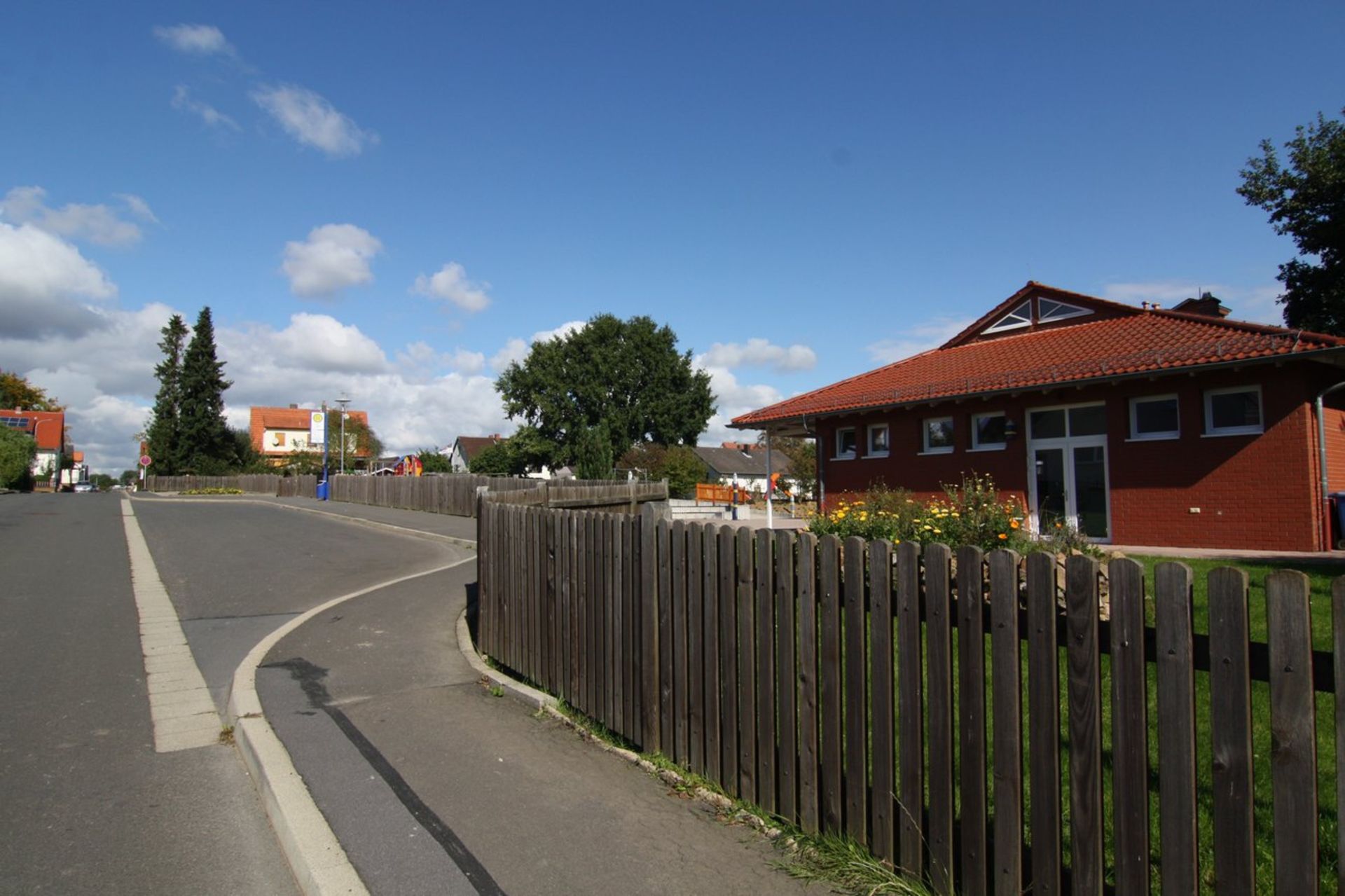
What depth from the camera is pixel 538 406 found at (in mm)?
67000

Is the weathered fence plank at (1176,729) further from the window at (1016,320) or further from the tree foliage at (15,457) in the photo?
the tree foliage at (15,457)

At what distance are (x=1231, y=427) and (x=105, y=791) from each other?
16380 mm

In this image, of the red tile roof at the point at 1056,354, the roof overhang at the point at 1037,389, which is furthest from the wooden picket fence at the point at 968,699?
the red tile roof at the point at 1056,354

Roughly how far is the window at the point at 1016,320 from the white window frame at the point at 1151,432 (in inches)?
252

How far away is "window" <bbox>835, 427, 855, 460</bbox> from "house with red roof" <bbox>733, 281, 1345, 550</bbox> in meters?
0.04

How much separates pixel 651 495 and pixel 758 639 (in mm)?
13917

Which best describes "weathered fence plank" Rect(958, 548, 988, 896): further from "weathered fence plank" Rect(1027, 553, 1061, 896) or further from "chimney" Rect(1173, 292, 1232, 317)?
"chimney" Rect(1173, 292, 1232, 317)

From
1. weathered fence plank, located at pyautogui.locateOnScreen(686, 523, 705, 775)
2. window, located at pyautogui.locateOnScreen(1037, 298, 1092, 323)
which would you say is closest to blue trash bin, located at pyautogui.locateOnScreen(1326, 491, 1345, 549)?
window, located at pyautogui.locateOnScreen(1037, 298, 1092, 323)

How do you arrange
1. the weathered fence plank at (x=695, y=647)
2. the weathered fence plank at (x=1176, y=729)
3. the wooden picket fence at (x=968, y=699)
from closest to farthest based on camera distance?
1. the wooden picket fence at (x=968, y=699)
2. the weathered fence plank at (x=1176, y=729)
3. the weathered fence plank at (x=695, y=647)

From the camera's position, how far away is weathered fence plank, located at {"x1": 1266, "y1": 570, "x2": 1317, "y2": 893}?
2.21 metres

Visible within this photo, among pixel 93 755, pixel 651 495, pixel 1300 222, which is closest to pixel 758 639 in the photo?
pixel 93 755

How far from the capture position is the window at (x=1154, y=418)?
Result: 1527 cm

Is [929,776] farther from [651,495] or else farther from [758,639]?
[651,495]

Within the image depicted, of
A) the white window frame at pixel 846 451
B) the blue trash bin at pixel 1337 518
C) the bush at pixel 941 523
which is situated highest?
the white window frame at pixel 846 451
